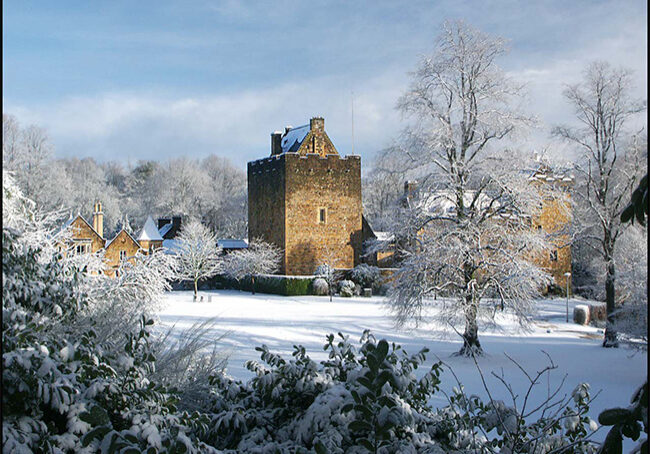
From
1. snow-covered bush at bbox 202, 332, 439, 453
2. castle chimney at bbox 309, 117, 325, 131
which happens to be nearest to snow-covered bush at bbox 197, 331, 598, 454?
snow-covered bush at bbox 202, 332, 439, 453

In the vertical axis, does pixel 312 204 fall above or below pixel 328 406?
above

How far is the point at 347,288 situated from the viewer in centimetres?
2252

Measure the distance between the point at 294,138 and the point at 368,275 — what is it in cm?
819

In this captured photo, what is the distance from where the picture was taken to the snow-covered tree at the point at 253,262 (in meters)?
24.5

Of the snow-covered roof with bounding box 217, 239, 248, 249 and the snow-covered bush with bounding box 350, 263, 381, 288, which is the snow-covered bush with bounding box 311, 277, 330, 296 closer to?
the snow-covered bush with bounding box 350, 263, 381, 288

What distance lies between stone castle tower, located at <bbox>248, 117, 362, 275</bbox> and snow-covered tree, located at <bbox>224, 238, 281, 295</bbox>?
0.43m

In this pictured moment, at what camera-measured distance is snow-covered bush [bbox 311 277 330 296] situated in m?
23.1

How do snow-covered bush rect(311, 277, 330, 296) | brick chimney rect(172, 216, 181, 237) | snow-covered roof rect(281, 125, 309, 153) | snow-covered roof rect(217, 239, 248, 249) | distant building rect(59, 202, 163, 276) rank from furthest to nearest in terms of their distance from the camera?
brick chimney rect(172, 216, 181, 237)
snow-covered roof rect(217, 239, 248, 249)
snow-covered roof rect(281, 125, 309, 153)
snow-covered bush rect(311, 277, 330, 296)
distant building rect(59, 202, 163, 276)

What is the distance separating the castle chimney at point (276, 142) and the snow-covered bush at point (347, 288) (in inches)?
341

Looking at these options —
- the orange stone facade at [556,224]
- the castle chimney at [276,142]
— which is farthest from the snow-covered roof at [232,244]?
the orange stone facade at [556,224]

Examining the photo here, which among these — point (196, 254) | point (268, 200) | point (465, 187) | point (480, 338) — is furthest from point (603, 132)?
point (268, 200)

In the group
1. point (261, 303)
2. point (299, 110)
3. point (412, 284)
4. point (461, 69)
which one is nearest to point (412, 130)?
point (461, 69)

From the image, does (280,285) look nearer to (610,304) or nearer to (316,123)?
(316,123)

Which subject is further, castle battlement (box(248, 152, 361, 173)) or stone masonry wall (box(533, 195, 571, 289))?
castle battlement (box(248, 152, 361, 173))
